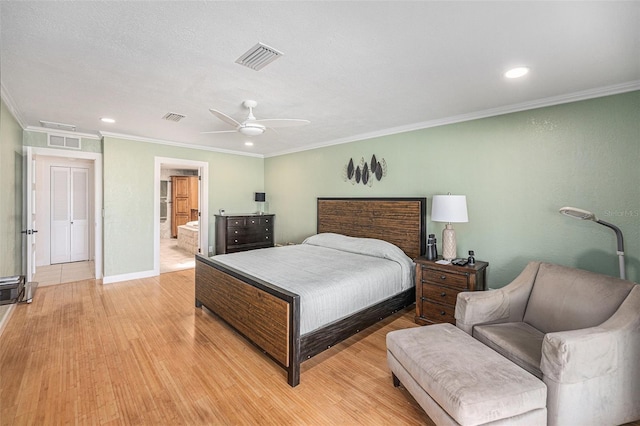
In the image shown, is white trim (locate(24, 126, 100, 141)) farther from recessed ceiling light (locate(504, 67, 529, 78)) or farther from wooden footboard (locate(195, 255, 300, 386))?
recessed ceiling light (locate(504, 67, 529, 78))

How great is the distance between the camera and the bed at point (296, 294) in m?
2.28

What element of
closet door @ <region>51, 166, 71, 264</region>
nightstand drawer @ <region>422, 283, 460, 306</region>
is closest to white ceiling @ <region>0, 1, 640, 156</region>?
nightstand drawer @ <region>422, 283, 460, 306</region>

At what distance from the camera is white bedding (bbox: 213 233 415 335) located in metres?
2.51

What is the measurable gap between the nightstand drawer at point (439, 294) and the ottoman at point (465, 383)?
1106 mm

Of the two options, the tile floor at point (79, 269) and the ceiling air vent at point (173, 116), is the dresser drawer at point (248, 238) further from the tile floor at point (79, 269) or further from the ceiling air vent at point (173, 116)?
the ceiling air vent at point (173, 116)

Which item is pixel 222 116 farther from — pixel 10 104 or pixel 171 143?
pixel 171 143

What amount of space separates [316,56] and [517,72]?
5.56 feet

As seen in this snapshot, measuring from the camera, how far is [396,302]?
3375mm

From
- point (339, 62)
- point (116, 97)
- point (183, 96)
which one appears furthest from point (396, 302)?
point (116, 97)

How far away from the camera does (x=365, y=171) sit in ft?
15.6

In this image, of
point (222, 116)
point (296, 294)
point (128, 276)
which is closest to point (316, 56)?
point (222, 116)

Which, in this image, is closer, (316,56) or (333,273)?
(316,56)

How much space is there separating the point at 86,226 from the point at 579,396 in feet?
27.8

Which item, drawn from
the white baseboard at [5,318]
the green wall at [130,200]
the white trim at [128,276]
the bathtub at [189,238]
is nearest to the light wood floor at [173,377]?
the white baseboard at [5,318]
